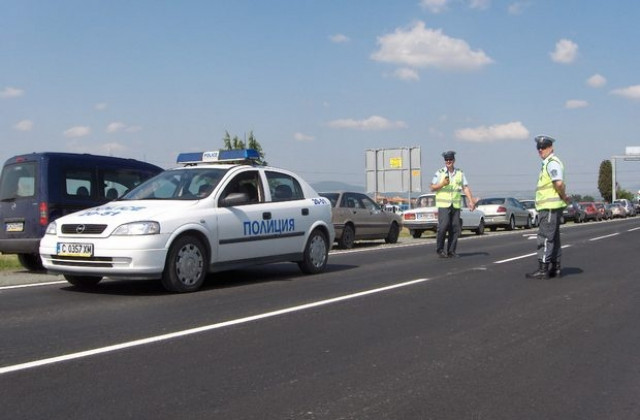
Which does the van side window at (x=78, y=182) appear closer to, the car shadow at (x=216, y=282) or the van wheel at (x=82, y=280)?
the car shadow at (x=216, y=282)

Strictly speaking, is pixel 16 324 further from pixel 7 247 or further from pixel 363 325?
pixel 7 247

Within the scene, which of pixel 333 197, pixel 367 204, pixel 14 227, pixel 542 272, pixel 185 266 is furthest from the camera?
pixel 367 204

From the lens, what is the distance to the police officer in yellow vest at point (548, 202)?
9039 millimetres

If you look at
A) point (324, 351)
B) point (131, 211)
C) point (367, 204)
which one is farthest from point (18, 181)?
point (367, 204)

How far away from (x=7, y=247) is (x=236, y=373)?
7.45 m

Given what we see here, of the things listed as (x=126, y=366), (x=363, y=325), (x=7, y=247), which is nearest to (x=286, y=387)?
(x=126, y=366)

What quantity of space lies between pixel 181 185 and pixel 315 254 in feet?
8.14

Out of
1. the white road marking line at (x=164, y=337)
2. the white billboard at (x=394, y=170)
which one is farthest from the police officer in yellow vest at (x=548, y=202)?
the white billboard at (x=394, y=170)

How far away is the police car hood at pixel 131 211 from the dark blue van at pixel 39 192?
2.60 metres

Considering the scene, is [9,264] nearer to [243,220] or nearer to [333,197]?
[243,220]

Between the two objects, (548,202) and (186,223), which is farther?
(548,202)

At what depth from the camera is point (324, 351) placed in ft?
16.8

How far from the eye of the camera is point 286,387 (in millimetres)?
4223

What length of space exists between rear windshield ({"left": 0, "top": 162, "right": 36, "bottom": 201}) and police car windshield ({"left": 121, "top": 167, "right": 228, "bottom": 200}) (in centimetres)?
268
